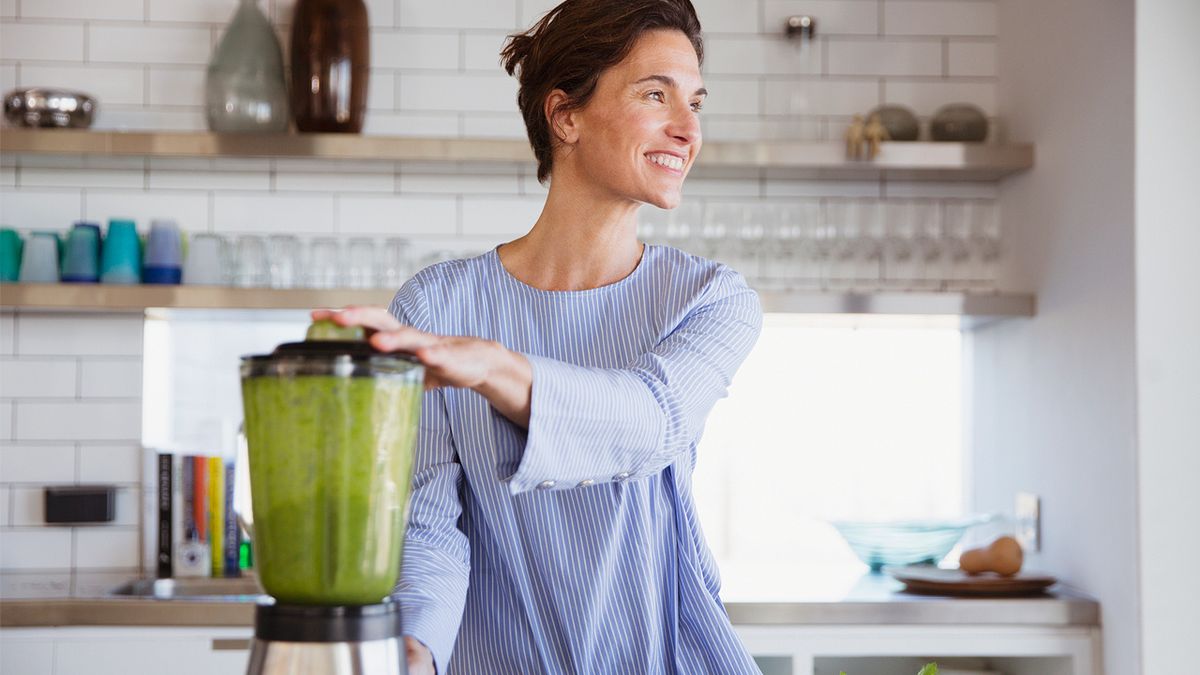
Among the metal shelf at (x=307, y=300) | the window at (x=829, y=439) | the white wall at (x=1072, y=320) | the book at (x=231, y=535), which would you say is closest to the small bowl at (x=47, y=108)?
the metal shelf at (x=307, y=300)

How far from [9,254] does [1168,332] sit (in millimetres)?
2783

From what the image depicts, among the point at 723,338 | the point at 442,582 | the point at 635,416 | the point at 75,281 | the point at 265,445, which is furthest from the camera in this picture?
the point at 75,281

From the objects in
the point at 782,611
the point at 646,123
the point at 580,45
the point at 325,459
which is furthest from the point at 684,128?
the point at 782,611

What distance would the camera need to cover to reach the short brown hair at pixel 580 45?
140 centimetres

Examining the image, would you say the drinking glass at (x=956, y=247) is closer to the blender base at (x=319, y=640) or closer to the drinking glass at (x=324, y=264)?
the drinking glass at (x=324, y=264)

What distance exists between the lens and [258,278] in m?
3.24

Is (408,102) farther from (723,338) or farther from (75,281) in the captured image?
(723,338)

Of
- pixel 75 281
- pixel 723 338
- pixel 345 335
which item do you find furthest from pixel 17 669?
pixel 345 335

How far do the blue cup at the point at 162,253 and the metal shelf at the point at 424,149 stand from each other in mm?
189

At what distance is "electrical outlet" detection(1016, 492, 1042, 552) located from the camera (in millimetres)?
3201

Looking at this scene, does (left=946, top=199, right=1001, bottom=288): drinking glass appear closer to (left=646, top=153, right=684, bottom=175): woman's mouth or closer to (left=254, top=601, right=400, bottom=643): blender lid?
(left=646, top=153, right=684, bottom=175): woman's mouth

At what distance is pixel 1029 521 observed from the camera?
324cm

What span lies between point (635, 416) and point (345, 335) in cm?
30

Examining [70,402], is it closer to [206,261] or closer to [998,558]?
[206,261]
